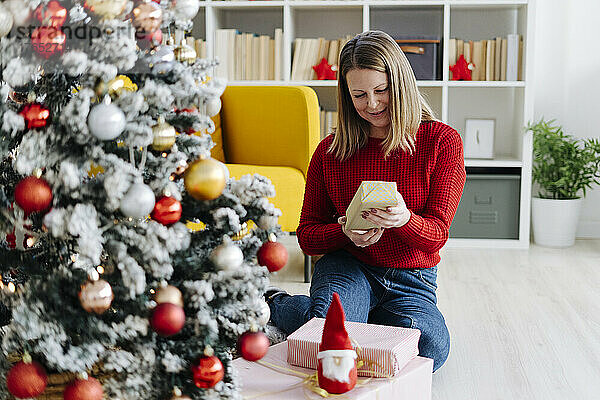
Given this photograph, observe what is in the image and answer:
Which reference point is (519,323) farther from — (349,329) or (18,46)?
(18,46)

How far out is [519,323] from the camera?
2.43m

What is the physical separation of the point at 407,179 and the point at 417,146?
3.4 inches

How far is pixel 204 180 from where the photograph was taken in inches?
41.4

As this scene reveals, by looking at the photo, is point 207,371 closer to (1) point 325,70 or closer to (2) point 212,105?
(2) point 212,105

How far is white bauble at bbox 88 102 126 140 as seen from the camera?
982 millimetres

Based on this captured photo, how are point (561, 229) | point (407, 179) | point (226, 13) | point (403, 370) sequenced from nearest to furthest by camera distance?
point (403, 370), point (407, 179), point (561, 229), point (226, 13)

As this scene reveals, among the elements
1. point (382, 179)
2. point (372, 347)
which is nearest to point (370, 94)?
point (382, 179)

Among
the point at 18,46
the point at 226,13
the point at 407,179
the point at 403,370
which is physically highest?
the point at 226,13

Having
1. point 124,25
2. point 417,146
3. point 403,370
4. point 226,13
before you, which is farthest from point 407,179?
point 226,13

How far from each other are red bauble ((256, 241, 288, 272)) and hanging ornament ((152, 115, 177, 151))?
0.21 meters

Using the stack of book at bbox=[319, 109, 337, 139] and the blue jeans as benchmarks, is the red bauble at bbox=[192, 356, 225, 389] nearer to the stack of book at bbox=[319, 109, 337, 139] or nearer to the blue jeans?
the blue jeans

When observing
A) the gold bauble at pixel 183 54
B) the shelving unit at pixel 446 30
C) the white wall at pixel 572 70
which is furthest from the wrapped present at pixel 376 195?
the white wall at pixel 572 70

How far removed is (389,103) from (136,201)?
3.32ft

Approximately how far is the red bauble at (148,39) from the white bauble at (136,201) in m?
0.22
